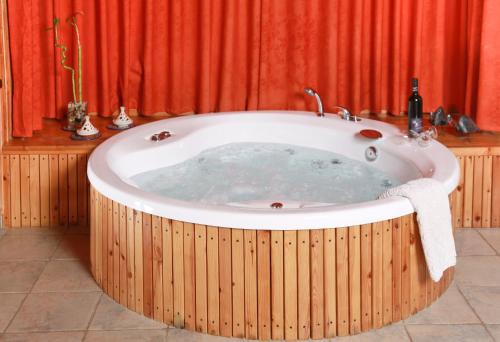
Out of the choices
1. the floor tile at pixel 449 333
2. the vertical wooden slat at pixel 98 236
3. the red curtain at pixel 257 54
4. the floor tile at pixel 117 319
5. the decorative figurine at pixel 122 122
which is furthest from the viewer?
the red curtain at pixel 257 54

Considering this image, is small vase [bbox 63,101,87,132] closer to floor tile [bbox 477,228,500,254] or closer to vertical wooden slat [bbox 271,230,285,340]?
vertical wooden slat [bbox 271,230,285,340]

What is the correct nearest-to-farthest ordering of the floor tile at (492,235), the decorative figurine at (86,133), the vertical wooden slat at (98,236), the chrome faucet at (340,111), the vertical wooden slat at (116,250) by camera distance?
the vertical wooden slat at (116,250) → the vertical wooden slat at (98,236) → the floor tile at (492,235) → the decorative figurine at (86,133) → the chrome faucet at (340,111)

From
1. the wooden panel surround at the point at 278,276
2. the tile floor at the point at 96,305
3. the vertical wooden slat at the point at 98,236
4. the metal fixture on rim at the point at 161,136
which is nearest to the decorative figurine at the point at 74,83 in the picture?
the metal fixture on rim at the point at 161,136

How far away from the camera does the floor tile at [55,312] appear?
2.94m

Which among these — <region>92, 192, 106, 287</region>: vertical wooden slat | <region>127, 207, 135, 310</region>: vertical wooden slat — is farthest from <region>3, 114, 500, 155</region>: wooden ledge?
<region>127, 207, 135, 310</region>: vertical wooden slat

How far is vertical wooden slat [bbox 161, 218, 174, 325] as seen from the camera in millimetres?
2838

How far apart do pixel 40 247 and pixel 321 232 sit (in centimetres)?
149

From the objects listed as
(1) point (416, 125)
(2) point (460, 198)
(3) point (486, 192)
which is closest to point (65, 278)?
(1) point (416, 125)

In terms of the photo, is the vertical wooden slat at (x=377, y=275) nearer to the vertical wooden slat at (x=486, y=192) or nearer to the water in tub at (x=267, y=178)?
the water in tub at (x=267, y=178)

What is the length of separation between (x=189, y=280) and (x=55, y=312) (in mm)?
542

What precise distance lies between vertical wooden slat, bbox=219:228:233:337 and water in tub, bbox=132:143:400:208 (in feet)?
2.16

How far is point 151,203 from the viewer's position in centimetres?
285

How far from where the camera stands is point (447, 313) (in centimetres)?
300

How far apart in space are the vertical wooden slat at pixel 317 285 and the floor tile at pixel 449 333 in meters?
0.31
